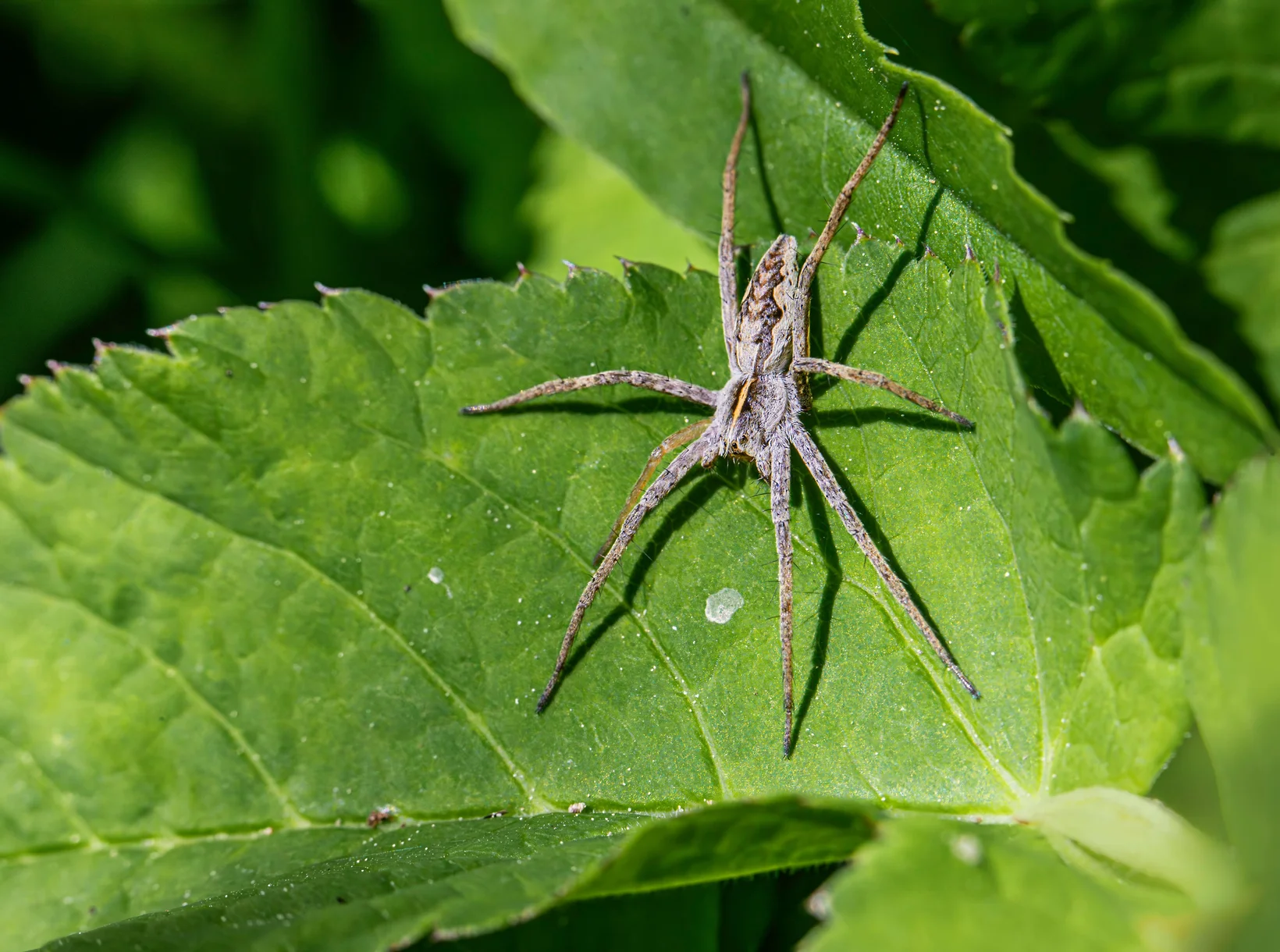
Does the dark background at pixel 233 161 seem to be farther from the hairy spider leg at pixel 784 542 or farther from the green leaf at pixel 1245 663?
the green leaf at pixel 1245 663

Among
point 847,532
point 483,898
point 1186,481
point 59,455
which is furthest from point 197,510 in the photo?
point 1186,481

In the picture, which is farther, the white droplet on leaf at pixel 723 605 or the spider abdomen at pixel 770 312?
the spider abdomen at pixel 770 312

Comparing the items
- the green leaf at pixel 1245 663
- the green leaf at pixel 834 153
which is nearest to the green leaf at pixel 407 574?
the green leaf at pixel 834 153

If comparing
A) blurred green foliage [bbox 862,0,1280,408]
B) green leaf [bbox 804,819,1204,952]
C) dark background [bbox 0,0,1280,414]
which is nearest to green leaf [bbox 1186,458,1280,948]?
green leaf [bbox 804,819,1204,952]

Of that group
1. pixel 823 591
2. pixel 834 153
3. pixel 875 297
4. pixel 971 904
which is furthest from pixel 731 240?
pixel 971 904

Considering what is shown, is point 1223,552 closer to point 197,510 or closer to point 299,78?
point 197,510

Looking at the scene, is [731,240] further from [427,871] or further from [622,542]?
[427,871]
